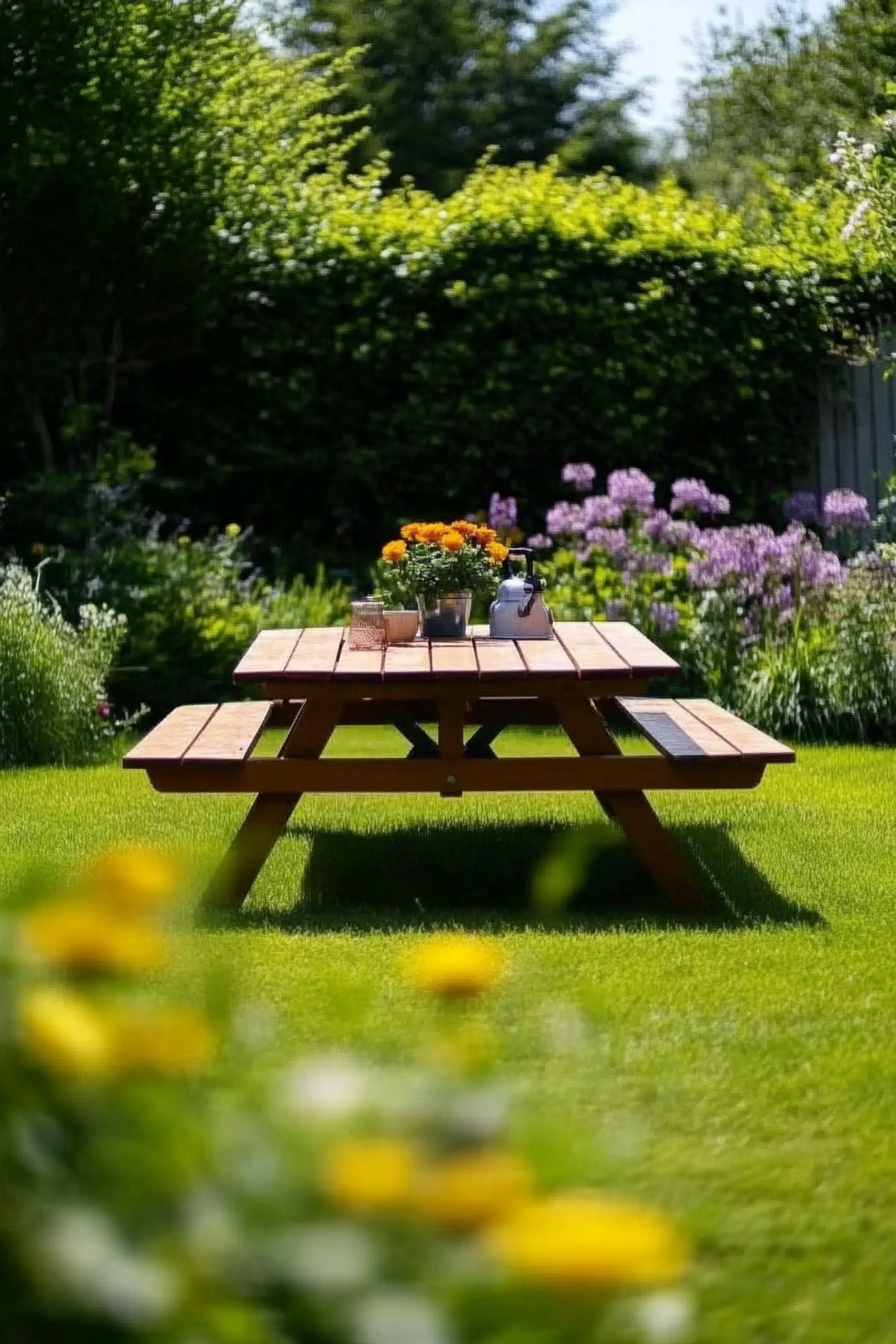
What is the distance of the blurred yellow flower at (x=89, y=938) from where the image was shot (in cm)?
118

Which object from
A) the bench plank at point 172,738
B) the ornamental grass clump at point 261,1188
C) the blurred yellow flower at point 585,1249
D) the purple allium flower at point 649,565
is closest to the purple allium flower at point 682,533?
the purple allium flower at point 649,565

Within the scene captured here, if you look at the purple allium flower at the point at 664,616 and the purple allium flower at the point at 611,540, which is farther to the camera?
the purple allium flower at the point at 611,540

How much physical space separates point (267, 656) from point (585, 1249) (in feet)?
14.3

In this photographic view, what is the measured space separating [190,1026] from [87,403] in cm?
924

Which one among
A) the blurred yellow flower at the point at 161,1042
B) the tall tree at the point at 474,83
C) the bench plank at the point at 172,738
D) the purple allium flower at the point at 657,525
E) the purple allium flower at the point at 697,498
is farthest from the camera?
the tall tree at the point at 474,83

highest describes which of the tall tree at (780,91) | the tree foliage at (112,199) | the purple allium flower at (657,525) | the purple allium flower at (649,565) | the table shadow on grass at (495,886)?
the tall tree at (780,91)

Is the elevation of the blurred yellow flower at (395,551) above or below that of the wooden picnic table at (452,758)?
above

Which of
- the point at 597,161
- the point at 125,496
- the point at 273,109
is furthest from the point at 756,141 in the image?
the point at 125,496

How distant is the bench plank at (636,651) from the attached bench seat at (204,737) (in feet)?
Answer: 3.32

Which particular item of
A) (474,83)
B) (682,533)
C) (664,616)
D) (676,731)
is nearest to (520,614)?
(676,731)

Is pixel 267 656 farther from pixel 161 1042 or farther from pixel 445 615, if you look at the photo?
pixel 161 1042

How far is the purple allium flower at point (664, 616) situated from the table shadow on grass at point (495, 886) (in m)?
2.70

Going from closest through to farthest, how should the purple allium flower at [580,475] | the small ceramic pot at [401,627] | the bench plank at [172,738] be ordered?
1. the bench plank at [172,738]
2. the small ceramic pot at [401,627]
3. the purple allium flower at [580,475]

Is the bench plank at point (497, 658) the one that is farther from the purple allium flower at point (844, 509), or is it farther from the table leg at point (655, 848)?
the purple allium flower at point (844, 509)
